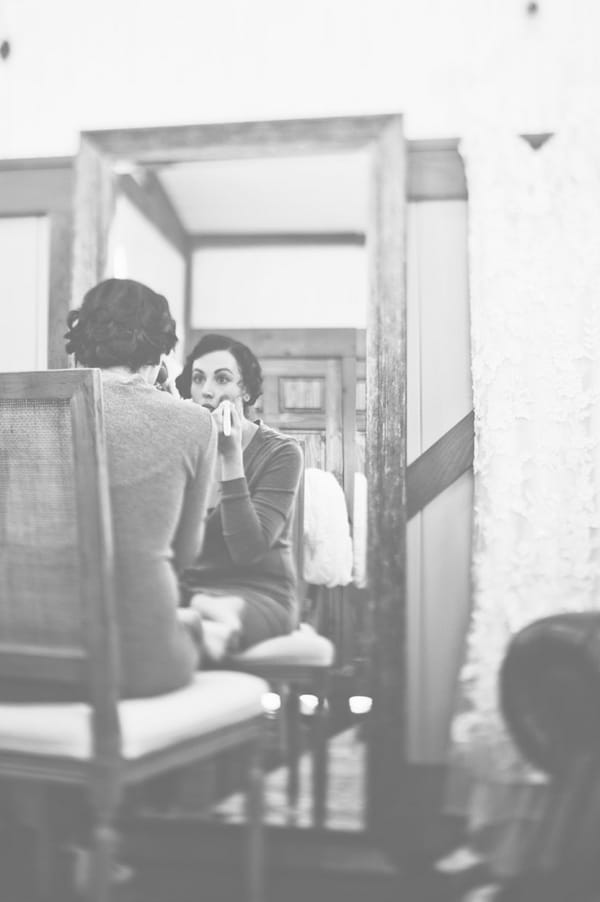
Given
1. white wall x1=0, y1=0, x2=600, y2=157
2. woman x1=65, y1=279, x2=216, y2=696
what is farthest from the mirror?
woman x1=65, y1=279, x2=216, y2=696

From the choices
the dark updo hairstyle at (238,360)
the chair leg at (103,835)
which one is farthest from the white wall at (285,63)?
the chair leg at (103,835)

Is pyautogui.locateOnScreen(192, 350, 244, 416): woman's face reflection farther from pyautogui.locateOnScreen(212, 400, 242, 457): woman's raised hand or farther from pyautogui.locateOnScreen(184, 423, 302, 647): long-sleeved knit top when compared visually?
pyautogui.locateOnScreen(184, 423, 302, 647): long-sleeved knit top

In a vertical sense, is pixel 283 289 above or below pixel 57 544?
above

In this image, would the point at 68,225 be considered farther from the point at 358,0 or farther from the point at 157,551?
the point at 157,551

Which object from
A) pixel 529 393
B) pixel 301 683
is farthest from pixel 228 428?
pixel 529 393

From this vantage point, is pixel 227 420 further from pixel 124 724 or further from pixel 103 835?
pixel 103 835

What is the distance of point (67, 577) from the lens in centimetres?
148

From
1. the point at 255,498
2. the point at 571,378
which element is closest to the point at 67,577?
the point at 255,498

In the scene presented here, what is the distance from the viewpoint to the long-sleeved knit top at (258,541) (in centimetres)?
227

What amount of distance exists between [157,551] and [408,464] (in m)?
1.04

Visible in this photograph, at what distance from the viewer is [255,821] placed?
1811mm

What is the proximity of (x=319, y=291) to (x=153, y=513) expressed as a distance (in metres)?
1.05

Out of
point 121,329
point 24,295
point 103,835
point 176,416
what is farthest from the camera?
point 24,295

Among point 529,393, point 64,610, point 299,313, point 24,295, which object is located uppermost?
point 24,295
